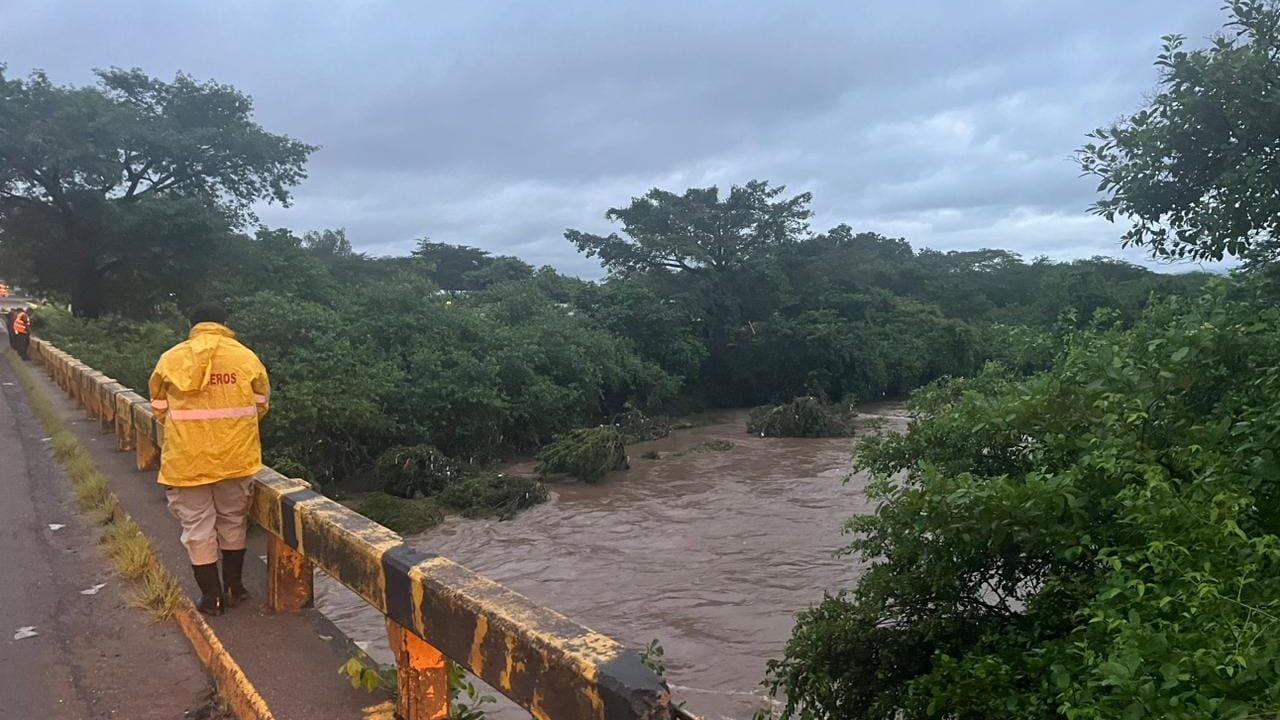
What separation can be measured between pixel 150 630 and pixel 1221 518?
496 centimetres

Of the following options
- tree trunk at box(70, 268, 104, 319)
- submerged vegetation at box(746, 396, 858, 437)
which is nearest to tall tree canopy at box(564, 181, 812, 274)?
submerged vegetation at box(746, 396, 858, 437)

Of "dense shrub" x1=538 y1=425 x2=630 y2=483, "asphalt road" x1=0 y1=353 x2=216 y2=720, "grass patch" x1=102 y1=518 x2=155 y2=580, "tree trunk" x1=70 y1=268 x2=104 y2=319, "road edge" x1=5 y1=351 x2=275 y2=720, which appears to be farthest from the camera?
"tree trunk" x1=70 y1=268 x2=104 y2=319

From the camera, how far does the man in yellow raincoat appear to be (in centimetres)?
393

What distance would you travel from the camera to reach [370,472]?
14.4 metres

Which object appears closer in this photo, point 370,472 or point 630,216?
point 370,472

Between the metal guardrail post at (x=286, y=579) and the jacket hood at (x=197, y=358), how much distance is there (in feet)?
2.70

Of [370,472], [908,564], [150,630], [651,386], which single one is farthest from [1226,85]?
[651,386]

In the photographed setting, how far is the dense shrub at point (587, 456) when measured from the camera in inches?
613

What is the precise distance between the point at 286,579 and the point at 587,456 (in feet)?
38.5

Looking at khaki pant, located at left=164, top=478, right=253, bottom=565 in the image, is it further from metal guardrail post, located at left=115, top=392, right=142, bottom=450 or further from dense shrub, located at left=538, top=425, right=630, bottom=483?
dense shrub, located at left=538, top=425, right=630, bottom=483

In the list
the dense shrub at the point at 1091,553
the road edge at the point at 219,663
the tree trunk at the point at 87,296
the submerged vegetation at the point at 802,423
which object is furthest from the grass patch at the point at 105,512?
the tree trunk at the point at 87,296

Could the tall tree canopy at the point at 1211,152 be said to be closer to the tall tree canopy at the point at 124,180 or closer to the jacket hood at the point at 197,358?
the jacket hood at the point at 197,358

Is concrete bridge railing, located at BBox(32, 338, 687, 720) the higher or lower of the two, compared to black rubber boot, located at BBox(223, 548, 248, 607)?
higher

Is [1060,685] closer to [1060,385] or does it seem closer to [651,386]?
[1060,385]
